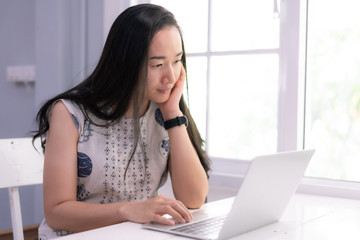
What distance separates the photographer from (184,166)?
1591 millimetres

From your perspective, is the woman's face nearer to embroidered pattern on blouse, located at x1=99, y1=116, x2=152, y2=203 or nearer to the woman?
the woman

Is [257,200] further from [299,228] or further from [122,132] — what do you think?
[122,132]

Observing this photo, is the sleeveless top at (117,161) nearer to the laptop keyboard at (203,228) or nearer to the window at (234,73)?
the laptop keyboard at (203,228)

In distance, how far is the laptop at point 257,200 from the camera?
1051 millimetres

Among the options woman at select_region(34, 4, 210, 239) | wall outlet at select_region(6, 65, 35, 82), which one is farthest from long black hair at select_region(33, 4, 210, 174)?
wall outlet at select_region(6, 65, 35, 82)

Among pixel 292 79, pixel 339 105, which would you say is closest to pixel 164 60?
pixel 292 79

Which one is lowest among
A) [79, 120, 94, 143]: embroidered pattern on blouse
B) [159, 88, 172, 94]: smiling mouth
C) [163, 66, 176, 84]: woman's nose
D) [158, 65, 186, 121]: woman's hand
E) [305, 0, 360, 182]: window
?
[305, 0, 360, 182]: window

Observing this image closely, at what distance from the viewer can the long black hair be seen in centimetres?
150

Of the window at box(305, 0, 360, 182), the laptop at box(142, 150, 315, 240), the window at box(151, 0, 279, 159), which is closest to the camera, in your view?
the laptop at box(142, 150, 315, 240)

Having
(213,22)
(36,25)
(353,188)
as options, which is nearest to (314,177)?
(353,188)

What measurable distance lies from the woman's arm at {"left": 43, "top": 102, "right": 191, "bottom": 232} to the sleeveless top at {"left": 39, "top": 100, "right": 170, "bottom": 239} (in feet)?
0.15

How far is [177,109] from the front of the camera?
1.63m

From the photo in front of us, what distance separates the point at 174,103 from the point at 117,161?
26 centimetres

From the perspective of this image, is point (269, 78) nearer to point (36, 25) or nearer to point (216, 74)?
point (216, 74)
